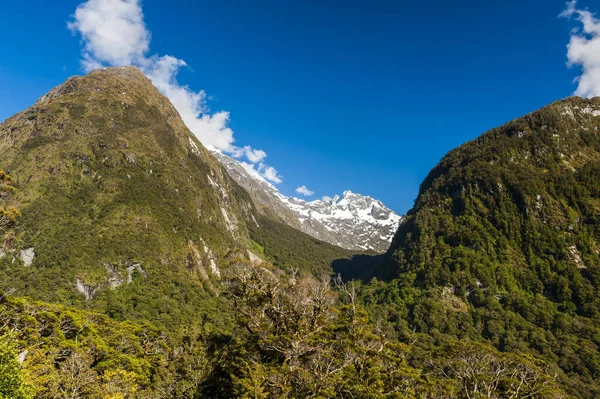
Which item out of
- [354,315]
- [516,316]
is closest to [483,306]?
[516,316]

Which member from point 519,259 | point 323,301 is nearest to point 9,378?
point 323,301

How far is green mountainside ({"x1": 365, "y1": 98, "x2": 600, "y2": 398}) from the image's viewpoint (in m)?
120

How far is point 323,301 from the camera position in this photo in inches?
1345

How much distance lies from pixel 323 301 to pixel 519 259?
532 ft

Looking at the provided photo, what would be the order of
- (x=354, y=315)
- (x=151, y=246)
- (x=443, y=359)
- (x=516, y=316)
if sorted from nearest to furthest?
(x=354, y=315)
(x=443, y=359)
(x=516, y=316)
(x=151, y=246)

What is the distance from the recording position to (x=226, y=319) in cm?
15325

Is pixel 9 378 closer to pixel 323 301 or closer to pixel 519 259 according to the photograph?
pixel 323 301

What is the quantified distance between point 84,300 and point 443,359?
493 ft

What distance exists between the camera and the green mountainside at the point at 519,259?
11988 cm

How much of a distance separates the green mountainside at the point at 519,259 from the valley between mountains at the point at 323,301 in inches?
29.1

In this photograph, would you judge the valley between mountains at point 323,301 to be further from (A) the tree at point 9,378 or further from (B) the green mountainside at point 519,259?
(B) the green mountainside at point 519,259

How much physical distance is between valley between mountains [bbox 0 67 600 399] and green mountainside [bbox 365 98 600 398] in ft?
2.42

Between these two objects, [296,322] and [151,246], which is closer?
[296,322]

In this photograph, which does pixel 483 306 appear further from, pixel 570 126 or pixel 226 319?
pixel 570 126
